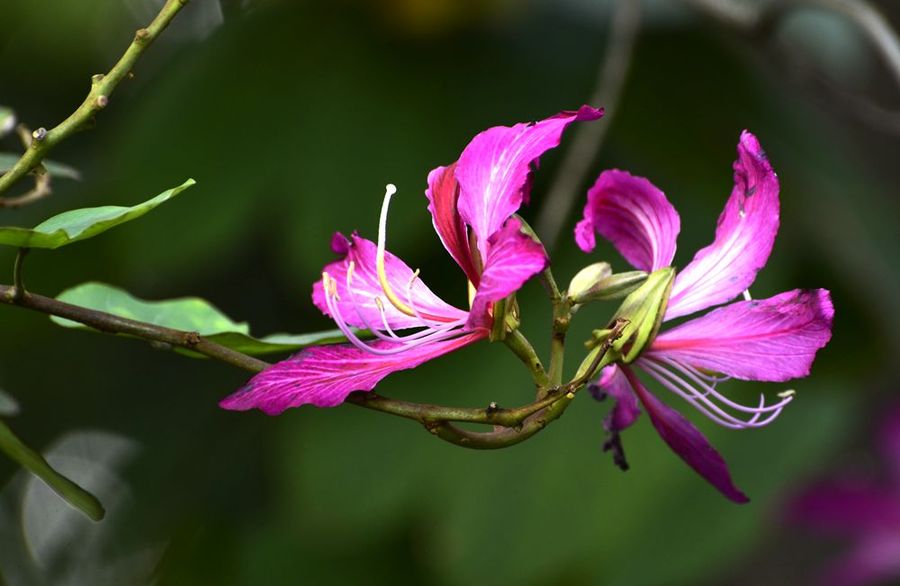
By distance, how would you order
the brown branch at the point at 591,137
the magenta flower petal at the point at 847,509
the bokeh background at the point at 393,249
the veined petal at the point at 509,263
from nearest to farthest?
the veined petal at the point at 509,263, the brown branch at the point at 591,137, the bokeh background at the point at 393,249, the magenta flower petal at the point at 847,509

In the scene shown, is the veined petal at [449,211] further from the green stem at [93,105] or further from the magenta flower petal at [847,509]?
the magenta flower petal at [847,509]

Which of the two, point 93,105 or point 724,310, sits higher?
point 93,105

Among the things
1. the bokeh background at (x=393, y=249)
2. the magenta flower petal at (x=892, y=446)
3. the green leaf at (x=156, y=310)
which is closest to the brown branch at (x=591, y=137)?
the bokeh background at (x=393, y=249)

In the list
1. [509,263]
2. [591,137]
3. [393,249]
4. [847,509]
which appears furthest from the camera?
[847,509]

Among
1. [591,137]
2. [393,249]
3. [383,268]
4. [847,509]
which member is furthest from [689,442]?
[847,509]

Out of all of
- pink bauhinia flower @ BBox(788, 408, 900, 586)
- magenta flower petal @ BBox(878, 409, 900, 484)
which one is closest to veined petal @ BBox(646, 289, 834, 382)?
pink bauhinia flower @ BBox(788, 408, 900, 586)

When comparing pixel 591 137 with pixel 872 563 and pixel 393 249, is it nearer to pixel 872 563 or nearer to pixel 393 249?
pixel 393 249
